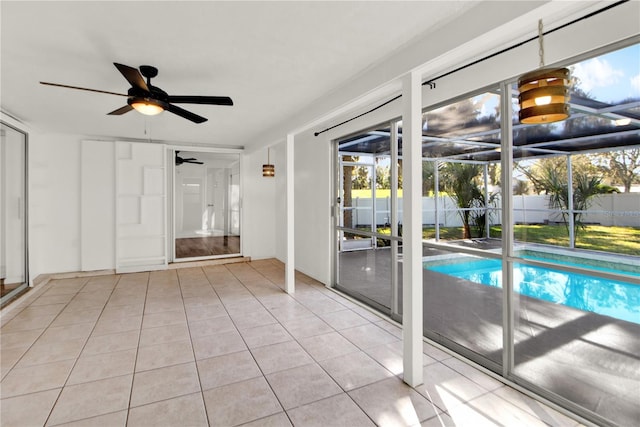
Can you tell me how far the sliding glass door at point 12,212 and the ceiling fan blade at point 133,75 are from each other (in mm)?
3053

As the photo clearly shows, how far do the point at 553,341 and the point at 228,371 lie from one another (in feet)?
8.11

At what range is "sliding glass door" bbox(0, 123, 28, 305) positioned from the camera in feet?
13.4

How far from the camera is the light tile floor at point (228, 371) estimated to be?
2027mm

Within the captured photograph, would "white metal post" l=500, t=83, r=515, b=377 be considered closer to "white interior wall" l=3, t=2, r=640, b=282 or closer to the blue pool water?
the blue pool water

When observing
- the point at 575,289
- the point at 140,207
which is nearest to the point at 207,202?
the point at 140,207

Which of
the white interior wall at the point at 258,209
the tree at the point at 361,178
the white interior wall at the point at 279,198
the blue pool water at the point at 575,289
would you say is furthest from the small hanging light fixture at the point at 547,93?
the white interior wall at the point at 258,209

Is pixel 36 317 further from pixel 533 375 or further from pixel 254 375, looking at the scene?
pixel 533 375

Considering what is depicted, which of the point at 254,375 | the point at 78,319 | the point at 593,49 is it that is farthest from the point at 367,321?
the point at 78,319

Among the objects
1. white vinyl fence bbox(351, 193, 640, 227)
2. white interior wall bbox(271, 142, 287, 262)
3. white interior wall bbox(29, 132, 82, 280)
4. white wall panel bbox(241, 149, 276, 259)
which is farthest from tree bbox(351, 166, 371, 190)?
white interior wall bbox(29, 132, 82, 280)

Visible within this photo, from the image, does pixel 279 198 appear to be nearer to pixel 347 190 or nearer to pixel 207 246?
pixel 207 246

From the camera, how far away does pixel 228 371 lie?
8.34ft

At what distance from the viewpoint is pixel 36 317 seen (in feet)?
12.2

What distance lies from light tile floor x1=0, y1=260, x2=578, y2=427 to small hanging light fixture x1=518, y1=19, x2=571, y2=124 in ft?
6.06

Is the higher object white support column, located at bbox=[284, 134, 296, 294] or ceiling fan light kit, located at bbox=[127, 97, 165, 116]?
ceiling fan light kit, located at bbox=[127, 97, 165, 116]
